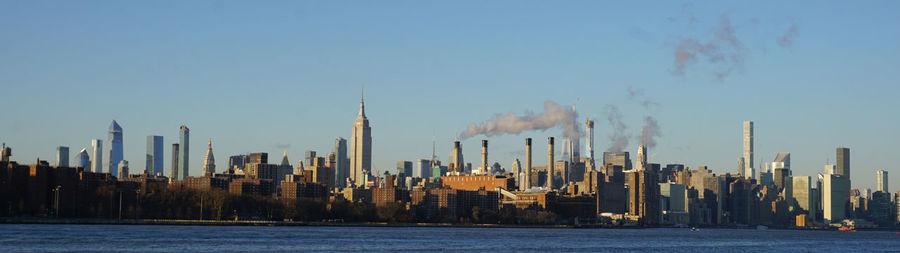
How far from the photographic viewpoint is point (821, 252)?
586ft

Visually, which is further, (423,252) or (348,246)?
(348,246)

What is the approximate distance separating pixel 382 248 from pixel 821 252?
68.8 metres

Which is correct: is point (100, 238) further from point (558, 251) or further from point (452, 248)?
point (558, 251)

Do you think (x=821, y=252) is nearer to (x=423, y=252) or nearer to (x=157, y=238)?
(x=423, y=252)

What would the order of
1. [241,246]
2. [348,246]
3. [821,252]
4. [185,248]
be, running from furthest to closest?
[821,252], [348,246], [241,246], [185,248]

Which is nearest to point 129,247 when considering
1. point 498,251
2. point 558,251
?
point 498,251

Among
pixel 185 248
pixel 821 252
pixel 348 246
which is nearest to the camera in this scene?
pixel 185 248

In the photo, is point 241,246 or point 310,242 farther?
point 310,242

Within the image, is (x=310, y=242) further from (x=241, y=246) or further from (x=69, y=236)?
(x=69, y=236)

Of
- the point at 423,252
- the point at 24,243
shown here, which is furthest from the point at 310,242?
the point at 24,243

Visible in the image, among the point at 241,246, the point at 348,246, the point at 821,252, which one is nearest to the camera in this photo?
the point at 241,246

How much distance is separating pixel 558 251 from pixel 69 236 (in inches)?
Answer: 2408

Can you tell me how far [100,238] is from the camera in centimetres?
15238

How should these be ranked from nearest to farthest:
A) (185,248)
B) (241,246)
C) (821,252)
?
(185,248), (241,246), (821,252)
